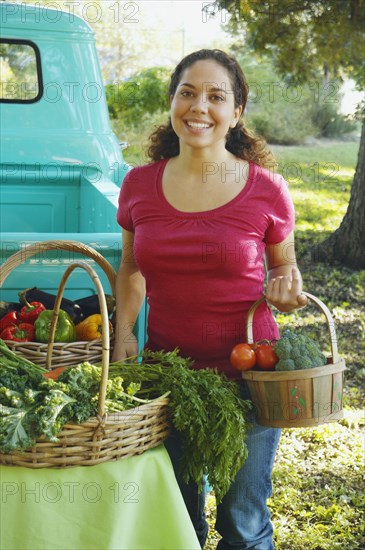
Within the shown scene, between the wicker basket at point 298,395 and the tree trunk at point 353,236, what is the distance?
221 inches

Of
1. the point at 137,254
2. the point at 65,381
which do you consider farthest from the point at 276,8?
the point at 65,381

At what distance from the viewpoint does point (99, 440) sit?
222 cm

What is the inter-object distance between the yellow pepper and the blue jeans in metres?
0.45

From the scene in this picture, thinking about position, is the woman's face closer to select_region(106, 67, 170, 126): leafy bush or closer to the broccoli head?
the broccoli head

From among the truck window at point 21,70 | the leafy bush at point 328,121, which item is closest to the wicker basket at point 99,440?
the truck window at point 21,70

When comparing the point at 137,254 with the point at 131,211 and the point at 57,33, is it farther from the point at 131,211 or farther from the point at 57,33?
the point at 57,33

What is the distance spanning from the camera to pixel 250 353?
2422mm

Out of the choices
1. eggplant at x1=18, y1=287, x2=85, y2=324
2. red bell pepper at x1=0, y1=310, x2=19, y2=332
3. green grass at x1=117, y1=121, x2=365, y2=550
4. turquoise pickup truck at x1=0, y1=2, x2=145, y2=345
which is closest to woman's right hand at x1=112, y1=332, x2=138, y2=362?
eggplant at x1=18, y1=287, x2=85, y2=324

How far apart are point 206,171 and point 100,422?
0.88m

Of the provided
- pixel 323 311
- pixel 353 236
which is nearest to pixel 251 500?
pixel 323 311

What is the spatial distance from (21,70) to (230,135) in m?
2.83

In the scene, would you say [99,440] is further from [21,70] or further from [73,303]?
[21,70]

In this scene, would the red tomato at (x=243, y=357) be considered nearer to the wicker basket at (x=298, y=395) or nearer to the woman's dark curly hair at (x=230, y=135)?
the wicker basket at (x=298, y=395)

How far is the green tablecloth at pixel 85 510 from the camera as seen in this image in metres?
2.21
